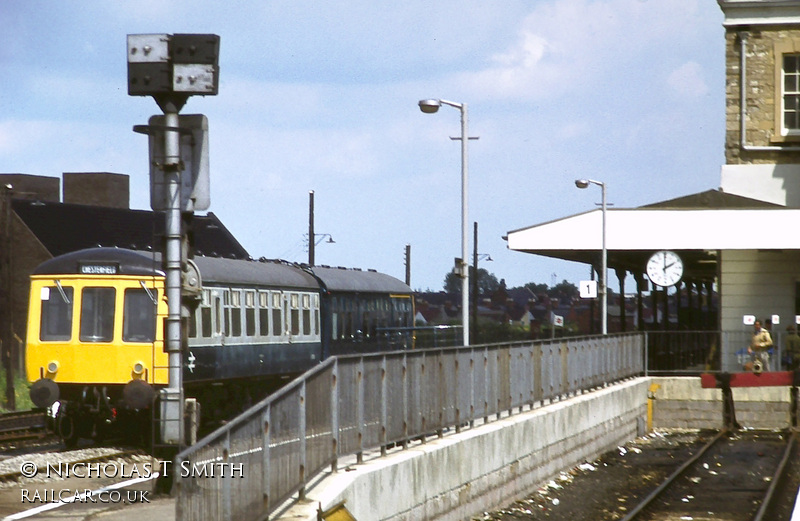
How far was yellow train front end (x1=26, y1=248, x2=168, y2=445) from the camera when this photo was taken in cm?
2073

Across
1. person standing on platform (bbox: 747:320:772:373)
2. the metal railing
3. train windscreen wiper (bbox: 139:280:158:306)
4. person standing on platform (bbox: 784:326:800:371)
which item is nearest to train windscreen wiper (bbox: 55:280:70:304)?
train windscreen wiper (bbox: 139:280:158:306)

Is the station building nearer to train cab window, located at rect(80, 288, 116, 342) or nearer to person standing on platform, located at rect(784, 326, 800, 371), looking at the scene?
person standing on platform, located at rect(784, 326, 800, 371)

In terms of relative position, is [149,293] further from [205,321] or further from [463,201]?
[463,201]

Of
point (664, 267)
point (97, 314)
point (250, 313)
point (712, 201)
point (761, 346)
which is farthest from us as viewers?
point (712, 201)

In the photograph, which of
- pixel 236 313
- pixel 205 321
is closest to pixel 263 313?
pixel 236 313

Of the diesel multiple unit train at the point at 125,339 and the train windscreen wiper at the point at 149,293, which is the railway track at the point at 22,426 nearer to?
the diesel multiple unit train at the point at 125,339

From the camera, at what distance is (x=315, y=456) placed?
11.3 meters

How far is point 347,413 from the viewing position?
12414 millimetres

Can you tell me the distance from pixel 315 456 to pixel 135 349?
10159 millimetres

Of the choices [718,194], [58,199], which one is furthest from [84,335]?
[58,199]

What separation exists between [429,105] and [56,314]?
7.55 meters

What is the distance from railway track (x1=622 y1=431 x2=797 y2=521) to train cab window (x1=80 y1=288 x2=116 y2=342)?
28.2ft

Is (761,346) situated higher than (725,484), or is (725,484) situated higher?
(761,346)

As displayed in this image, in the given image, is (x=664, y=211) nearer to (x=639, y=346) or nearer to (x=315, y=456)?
(x=639, y=346)
